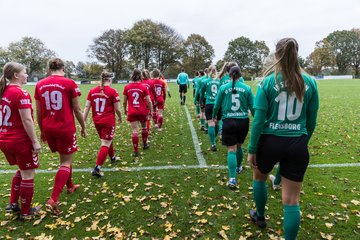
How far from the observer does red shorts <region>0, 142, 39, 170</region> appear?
3.71 m

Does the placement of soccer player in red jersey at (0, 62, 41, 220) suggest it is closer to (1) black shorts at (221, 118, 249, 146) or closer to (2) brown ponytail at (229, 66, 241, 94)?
(1) black shorts at (221, 118, 249, 146)

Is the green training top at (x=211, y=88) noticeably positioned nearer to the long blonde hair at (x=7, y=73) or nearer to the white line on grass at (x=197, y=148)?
the white line on grass at (x=197, y=148)

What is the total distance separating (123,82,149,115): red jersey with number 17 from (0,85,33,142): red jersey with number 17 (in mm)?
3222

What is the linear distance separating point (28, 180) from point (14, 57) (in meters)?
81.1

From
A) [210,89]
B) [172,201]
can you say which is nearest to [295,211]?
[172,201]

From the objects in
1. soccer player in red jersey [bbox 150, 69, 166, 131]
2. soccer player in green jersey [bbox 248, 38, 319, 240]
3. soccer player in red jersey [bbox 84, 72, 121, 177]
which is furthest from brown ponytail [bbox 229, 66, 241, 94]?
soccer player in red jersey [bbox 150, 69, 166, 131]

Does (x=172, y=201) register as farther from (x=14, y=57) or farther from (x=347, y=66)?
(x=347, y=66)

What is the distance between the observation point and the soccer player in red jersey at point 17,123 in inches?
143

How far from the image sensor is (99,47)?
71.1 meters

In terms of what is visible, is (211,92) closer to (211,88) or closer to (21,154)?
(211,88)

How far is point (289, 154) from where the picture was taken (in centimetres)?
272

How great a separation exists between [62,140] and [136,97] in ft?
9.48

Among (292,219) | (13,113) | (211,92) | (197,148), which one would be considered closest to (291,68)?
(292,219)

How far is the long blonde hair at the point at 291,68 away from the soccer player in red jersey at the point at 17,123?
125 inches
